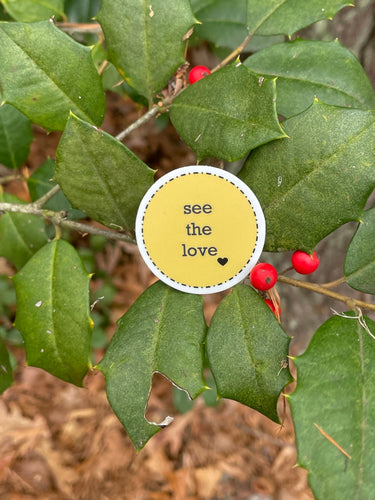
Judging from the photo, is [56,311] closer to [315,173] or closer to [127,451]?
[315,173]

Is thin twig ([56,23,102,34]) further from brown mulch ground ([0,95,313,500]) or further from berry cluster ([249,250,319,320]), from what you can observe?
brown mulch ground ([0,95,313,500])

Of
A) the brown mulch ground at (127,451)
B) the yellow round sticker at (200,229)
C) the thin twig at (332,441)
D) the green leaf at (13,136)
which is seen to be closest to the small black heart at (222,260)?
the yellow round sticker at (200,229)

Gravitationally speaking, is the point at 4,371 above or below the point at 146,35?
below

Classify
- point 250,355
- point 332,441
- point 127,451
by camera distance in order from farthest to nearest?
point 127,451 < point 250,355 < point 332,441

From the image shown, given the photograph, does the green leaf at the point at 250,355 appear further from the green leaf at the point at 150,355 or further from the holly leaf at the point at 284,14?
Answer: the holly leaf at the point at 284,14

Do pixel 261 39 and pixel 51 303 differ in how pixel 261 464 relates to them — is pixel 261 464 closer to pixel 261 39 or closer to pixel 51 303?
pixel 51 303

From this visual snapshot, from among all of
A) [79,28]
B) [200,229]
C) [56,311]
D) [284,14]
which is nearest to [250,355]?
[200,229]
